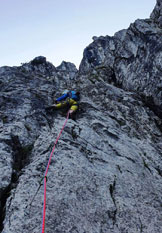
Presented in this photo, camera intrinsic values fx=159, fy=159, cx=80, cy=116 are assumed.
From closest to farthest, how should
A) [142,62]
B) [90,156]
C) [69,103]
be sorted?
[90,156] → [69,103] → [142,62]

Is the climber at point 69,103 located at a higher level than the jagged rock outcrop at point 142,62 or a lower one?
lower

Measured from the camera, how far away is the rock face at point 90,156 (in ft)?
18.3

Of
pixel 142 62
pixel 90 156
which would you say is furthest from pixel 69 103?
pixel 142 62

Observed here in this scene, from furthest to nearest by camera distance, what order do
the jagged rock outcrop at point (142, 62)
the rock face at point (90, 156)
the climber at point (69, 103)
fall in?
the jagged rock outcrop at point (142, 62)
the climber at point (69, 103)
the rock face at point (90, 156)

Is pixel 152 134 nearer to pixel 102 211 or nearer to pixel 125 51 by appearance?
pixel 102 211

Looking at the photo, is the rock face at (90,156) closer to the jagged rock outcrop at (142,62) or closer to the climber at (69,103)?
the jagged rock outcrop at (142,62)

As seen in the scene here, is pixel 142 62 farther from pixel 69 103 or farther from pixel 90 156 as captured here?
pixel 90 156

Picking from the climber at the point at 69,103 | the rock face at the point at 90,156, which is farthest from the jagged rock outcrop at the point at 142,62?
the climber at the point at 69,103

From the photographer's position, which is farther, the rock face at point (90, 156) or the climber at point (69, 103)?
the climber at point (69, 103)

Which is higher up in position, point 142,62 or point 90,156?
point 142,62

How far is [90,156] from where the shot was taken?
8.37m

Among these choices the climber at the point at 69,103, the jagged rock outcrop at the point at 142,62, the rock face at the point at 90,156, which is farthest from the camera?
the jagged rock outcrop at the point at 142,62

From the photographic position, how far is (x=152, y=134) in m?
12.3

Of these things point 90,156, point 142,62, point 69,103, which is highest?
point 142,62
